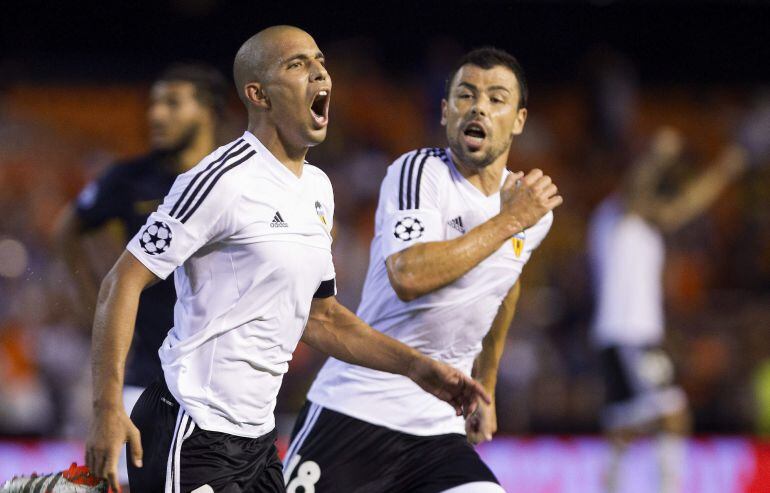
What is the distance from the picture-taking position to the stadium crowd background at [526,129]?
37.8 feet

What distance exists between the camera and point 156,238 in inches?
138

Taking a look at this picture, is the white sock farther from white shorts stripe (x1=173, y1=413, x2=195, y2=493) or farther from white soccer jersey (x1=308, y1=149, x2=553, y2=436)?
white shorts stripe (x1=173, y1=413, x2=195, y2=493)

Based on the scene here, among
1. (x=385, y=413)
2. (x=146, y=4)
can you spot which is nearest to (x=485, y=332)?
(x=385, y=413)

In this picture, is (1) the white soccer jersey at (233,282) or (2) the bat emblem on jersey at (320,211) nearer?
(1) the white soccer jersey at (233,282)

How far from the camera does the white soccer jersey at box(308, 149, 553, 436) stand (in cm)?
481

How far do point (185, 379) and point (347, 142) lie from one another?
33.4 ft

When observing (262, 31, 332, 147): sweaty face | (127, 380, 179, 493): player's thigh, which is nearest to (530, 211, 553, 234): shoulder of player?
(262, 31, 332, 147): sweaty face

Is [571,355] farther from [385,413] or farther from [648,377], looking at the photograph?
[385,413]

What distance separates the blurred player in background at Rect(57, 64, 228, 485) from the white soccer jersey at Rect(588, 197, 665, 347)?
4.40m

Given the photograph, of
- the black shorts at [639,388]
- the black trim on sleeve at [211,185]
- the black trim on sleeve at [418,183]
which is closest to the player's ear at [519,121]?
the black trim on sleeve at [418,183]

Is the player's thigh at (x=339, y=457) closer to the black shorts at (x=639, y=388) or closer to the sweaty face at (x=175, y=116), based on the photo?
the sweaty face at (x=175, y=116)

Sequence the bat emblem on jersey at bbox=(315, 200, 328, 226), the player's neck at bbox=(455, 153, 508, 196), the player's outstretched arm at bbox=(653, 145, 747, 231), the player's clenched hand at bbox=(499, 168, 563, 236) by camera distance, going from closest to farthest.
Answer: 1. the bat emblem on jersey at bbox=(315, 200, 328, 226)
2. the player's clenched hand at bbox=(499, 168, 563, 236)
3. the player's neck at bbox=(455, 153, 508, 196)
4. the player's outstretched arm at bbox=(653, 145, 747, 231)

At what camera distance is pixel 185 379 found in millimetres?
3730

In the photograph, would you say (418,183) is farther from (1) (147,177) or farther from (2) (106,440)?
(2) (106,440)
